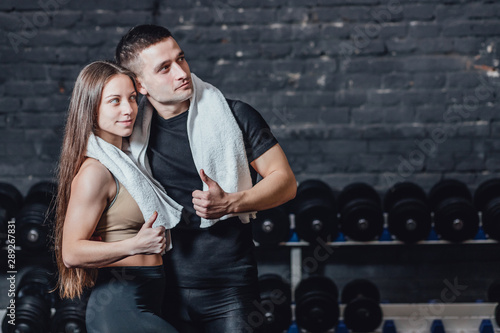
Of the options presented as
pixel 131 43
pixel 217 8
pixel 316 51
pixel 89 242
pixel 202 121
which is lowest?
pixel 89 242

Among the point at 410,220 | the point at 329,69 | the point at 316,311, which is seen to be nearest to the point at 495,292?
the point at 410,220

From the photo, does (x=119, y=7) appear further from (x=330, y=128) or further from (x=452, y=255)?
(x=452, y=255)

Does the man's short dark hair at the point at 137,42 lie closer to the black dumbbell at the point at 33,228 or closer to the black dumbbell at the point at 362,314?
the black dumbbell at the point at 33,228

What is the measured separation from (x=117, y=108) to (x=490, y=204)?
7.10 ft

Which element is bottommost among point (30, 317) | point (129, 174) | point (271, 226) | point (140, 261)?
point (30, 317)

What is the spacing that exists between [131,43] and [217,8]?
5.98 ft

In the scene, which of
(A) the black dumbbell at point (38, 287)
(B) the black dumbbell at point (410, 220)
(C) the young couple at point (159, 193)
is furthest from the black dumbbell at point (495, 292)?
(A) the black dumbbell at point (38, 287)

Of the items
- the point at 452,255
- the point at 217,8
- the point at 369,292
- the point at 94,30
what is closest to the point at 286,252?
the point at 369,292

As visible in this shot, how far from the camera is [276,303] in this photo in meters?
2.83

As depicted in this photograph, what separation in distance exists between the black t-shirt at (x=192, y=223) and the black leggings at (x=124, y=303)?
0.51ft

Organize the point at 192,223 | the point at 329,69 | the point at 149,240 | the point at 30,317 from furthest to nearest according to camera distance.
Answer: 1. the point at 329,69
2. the point at 30,317
3. the point at 192,223
4. the point at 149,240

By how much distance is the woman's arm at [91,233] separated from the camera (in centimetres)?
131

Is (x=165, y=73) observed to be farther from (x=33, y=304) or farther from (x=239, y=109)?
(x=33, y=304)

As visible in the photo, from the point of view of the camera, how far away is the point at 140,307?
141cm
